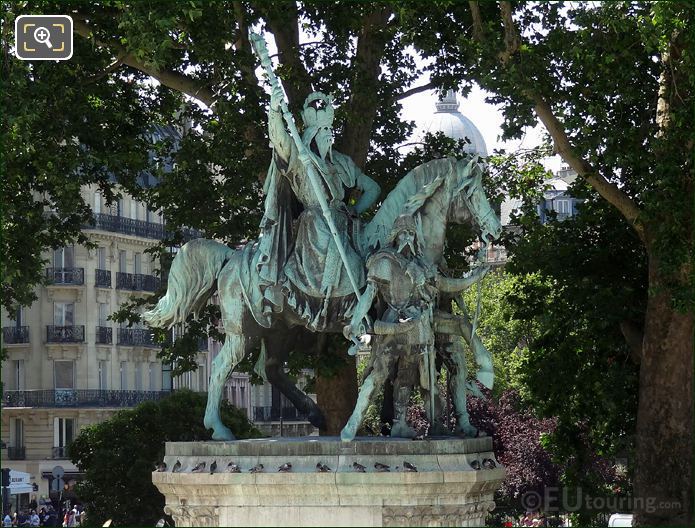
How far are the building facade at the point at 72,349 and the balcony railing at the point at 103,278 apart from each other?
32mm

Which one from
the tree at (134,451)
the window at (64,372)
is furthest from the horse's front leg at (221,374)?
the window at (64,372)

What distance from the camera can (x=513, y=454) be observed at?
1806 inches

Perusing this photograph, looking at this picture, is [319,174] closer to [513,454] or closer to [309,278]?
[309,278]

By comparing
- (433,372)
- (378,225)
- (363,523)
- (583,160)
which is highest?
(583,160)

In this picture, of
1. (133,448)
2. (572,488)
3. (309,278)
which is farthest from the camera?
(133,448)

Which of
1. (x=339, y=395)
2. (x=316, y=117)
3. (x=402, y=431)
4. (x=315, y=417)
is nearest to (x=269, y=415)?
(x=339, y=395)

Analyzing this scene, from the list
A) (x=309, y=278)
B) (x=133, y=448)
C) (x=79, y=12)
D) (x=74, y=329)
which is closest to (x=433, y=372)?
(x=309, y=278)

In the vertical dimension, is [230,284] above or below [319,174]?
below

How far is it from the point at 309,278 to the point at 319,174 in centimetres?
107

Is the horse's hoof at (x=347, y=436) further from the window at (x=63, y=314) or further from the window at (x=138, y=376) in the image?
the window at (x=138, y=376)

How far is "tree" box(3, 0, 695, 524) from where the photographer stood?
2195 cm

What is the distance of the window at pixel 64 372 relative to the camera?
54.9 metres

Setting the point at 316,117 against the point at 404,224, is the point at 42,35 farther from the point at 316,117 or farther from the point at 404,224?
the point at 404,224

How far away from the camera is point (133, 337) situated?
56.5m
